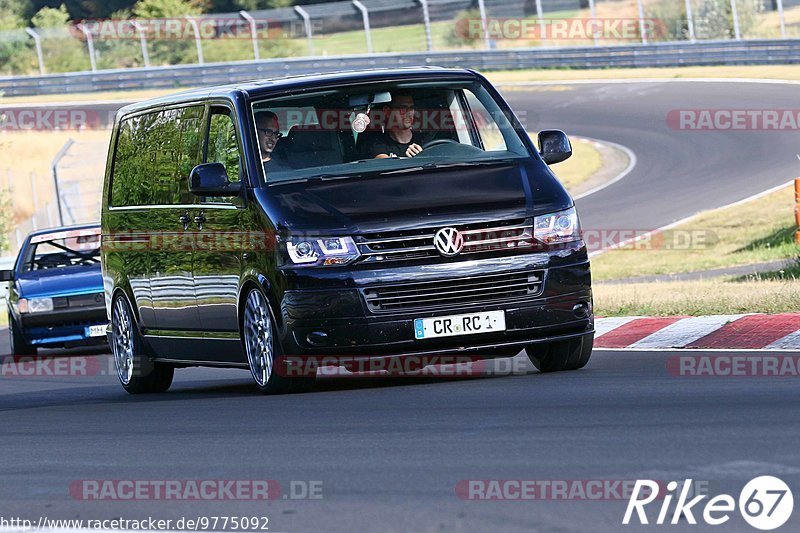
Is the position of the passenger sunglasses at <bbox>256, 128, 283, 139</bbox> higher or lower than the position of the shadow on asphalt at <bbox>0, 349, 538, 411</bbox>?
higher

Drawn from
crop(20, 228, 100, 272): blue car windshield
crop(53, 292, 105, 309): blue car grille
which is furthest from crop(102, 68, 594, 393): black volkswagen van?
crop(20, 228, 100, 272): blue car windshield

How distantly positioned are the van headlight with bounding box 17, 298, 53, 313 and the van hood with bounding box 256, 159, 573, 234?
8.69 meters

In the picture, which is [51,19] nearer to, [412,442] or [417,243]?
[417,243]

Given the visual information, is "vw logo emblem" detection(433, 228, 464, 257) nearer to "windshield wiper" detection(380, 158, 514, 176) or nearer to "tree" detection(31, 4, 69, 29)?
"windshield wiper" detection(380, 158, 514, 176)

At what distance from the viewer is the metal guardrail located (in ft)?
149

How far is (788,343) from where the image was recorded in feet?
36.5

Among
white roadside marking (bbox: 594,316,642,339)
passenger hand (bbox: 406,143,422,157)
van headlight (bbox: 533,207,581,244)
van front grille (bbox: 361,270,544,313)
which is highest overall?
passenger hand (bbox: 406,143,422,157)

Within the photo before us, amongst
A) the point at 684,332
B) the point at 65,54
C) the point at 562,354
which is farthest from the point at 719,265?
the point at 65,54

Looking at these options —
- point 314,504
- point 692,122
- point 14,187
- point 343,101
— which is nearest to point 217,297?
point 343,101

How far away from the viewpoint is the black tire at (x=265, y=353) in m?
10.0

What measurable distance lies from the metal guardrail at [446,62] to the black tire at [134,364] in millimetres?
33800

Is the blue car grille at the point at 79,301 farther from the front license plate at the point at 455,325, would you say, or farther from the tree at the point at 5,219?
the tree at the point at 5,219

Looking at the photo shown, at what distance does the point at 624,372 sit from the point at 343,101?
100 inches

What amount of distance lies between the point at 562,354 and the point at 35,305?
940 cm
